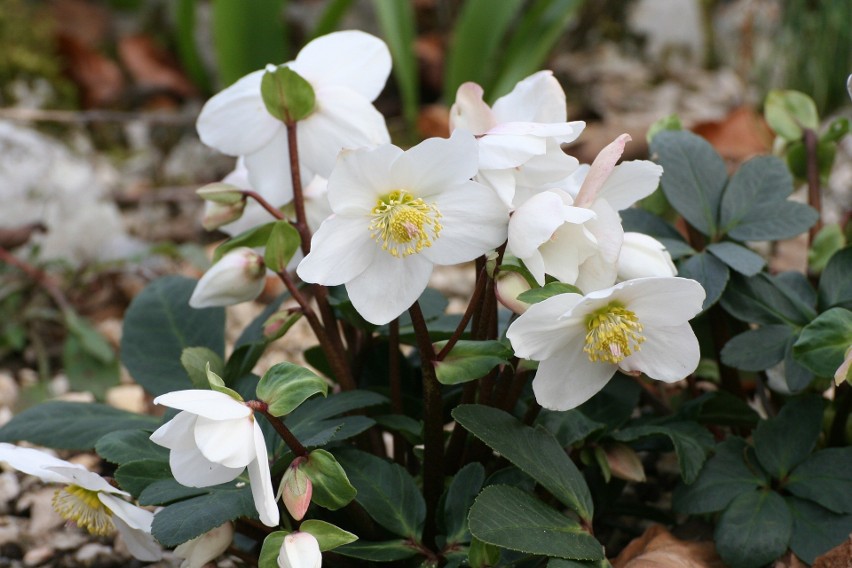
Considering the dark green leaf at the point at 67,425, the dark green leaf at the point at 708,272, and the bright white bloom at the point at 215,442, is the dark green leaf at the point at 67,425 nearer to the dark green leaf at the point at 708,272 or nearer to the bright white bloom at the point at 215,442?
the bright white bloom at the point at 215,442

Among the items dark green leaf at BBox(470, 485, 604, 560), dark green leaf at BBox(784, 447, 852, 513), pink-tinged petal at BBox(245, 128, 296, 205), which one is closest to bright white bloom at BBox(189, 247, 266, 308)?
pink-tinged petal at BBox(245, 128, 296, 205)

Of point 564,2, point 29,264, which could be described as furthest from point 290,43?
point 29,264

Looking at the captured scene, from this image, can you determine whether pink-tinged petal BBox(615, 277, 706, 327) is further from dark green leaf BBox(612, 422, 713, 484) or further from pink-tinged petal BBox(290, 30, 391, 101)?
pink-tinged petal BBox(290, 30, 391, 101)

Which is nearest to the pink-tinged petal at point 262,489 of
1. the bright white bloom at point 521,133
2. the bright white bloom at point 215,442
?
the bright white bloom at point 215,442

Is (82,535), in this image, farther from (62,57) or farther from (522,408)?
(62,57)

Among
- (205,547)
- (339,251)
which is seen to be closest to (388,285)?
Result: (339,251)

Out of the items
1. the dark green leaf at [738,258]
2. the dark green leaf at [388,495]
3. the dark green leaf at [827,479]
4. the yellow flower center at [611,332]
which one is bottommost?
the dark green leaf at [827,479]
